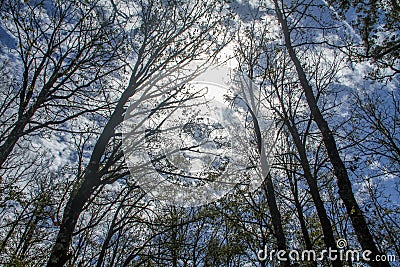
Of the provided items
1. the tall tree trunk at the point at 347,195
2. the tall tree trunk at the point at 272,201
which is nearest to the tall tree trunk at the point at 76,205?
the tall tree trunk at the point at 347,195

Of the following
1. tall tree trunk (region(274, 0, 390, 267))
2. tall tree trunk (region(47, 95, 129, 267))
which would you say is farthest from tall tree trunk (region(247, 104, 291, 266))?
tall tree trunk (region(47, 95, 129, 267))

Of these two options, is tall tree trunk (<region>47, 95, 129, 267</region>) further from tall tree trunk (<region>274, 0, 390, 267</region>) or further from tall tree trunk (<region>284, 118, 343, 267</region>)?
tall tree trunk (<region>284, 118, 343, 267</region>)

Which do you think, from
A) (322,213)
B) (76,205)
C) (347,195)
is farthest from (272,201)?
(76,205)

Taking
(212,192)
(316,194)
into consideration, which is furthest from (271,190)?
(212,192)

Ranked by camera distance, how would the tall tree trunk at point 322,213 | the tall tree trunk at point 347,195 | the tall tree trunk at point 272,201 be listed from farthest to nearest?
the tall tree trunk at point 272,201 → the tall tree trunk at point 322,213 → the tall tree trunk at point 347,195

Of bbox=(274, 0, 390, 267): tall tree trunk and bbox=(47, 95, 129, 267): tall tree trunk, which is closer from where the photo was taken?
bbox=(47, 95, 129, 267): tall tree trunk

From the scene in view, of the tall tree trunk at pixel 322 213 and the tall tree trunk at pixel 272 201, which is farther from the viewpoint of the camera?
the tall tree trunk at pixel 272 201

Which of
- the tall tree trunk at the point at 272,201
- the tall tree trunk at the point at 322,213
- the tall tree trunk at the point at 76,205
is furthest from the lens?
the tall tree trunk at the point at 272,201

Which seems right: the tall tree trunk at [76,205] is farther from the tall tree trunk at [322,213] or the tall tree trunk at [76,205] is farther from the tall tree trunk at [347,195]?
the tall tree trunk at [322,213]

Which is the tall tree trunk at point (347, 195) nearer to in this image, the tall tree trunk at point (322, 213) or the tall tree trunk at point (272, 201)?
the tall tree trunk at point (322, 213)

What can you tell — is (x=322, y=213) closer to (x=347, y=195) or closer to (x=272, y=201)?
(x=272, y=201)

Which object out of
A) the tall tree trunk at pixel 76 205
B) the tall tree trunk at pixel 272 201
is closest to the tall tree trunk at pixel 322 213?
the tall tree trunk at pixel 272 201

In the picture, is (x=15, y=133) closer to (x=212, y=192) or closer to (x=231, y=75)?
(x=212, y=192)

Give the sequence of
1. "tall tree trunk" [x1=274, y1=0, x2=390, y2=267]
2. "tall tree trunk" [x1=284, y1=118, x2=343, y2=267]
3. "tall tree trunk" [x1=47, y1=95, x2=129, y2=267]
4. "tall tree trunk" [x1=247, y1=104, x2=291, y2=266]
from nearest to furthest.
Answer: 1. "tall tree trunk" [x1=47, y1=95, x2=129, y2=267]
2. "tall tree trunk" [x1=274, y1=0, x2=390, y2=267]
3. "tall tree trunk" [x1=284, y1=118, x2=343, y2=267]
4. "tall tree trunk" [x1=247, y1=104, x2=291, y2=266]
